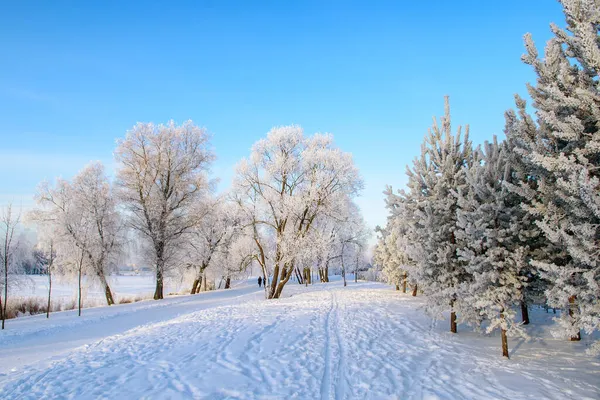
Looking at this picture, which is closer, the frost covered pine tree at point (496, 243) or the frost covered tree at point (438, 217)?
the frost covered pine tree at point (496, 243)

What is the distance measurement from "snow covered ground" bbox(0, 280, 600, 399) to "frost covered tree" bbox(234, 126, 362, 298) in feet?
31.0

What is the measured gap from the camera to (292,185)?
22797mm

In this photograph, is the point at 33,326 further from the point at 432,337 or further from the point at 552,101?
the point at 552,101

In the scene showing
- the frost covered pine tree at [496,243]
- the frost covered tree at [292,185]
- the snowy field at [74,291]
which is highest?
the frost covered tree at [292,185]

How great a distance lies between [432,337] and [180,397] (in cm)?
804

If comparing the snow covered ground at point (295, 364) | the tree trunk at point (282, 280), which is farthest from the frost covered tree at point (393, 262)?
the snow covered ground at point (295, 364)

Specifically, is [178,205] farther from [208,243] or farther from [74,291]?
[74,291]

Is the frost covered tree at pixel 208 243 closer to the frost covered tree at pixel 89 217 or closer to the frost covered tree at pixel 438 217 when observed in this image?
the frost covered tree at pixel 89 217

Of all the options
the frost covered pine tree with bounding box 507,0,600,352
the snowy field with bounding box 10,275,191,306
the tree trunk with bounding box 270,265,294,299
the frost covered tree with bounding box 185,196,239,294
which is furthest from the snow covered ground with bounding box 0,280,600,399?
the frost covered tree with bounding box 185,196,239,294

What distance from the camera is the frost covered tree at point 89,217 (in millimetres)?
24641

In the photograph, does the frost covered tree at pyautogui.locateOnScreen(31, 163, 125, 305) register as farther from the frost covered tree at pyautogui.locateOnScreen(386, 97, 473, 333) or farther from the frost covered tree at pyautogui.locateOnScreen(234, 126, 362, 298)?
the frost covered tree at pyautogui.locateOnScreen(386, 97, 473, 333)

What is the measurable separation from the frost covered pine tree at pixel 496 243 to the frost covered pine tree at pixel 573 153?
1071 mm

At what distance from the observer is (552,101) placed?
6805 millimetres

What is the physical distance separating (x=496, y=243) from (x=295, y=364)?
573 cm
